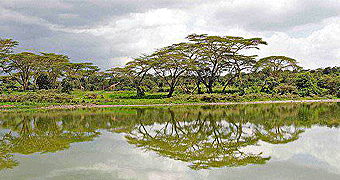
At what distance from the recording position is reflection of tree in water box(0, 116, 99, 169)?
1030 cm

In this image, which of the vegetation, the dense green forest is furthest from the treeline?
the vegetation

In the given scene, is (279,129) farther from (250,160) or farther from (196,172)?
(196,172)

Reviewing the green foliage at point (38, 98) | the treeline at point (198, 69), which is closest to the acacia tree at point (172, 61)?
the treeline at point (198, 69)

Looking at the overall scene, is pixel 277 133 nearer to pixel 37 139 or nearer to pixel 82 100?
pixel 37 139

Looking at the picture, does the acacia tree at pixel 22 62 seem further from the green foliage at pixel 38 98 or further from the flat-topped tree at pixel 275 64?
the flat-topped tree at pixel 275 64

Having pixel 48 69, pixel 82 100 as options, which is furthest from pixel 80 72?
pixel 82 100

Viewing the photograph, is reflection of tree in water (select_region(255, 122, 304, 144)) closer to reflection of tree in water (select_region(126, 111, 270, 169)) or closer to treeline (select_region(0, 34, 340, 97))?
reflection of tree in water (select_region(126, 111, 270, 169))

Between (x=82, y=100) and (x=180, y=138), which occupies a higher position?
(x=82, y=100)

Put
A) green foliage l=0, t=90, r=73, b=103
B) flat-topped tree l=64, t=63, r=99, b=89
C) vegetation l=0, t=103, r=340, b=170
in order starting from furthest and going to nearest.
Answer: flat-topped tree l=64, t=63, r=99, b=89, green foliage l=0, t=90, r=73, b=103, vegetation l=0, t=103, r=340, b=170

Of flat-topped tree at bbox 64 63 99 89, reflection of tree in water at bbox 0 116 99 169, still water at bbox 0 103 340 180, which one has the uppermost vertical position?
flat-topped tree at bbox 64 63 99 89

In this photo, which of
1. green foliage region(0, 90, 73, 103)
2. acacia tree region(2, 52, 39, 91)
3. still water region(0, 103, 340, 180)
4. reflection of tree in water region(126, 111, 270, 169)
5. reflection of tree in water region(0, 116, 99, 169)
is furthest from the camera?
acacia tree region(2, 52, 39, 91)

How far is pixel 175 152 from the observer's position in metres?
9.78

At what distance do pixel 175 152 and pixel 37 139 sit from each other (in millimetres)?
7169

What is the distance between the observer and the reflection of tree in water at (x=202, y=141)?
8.66 meters
